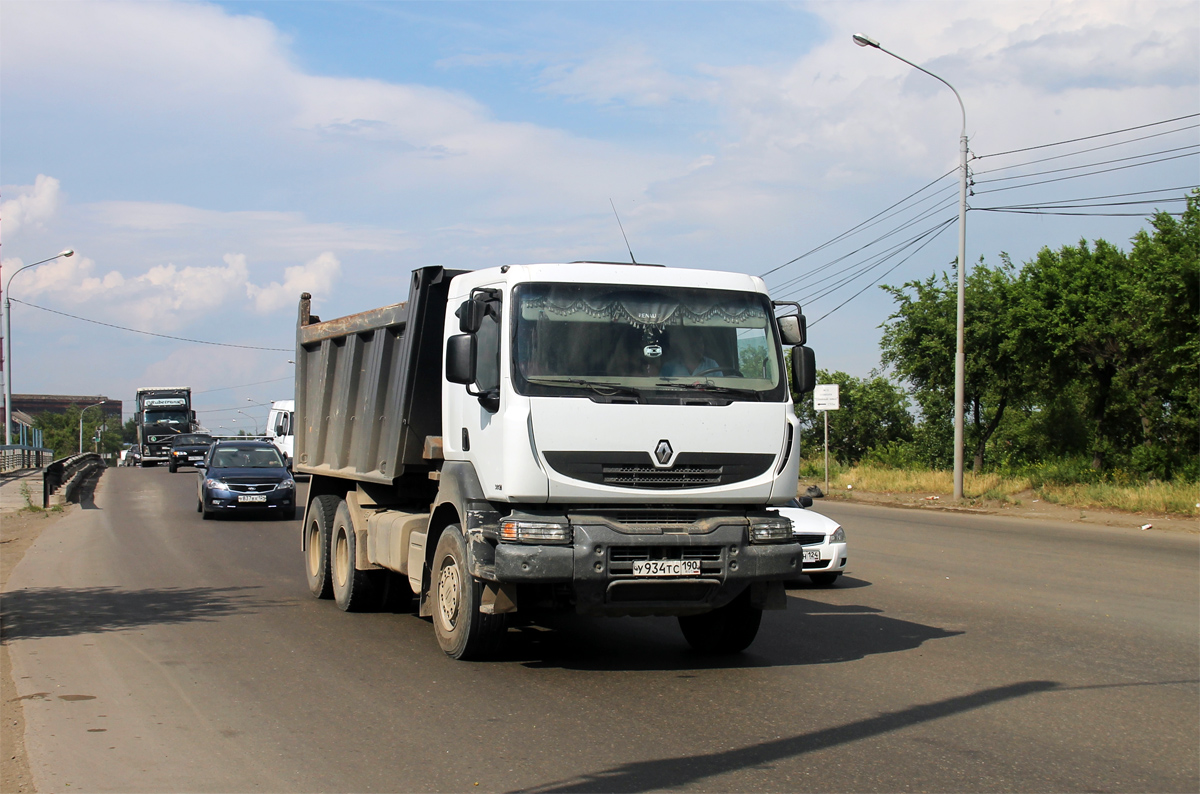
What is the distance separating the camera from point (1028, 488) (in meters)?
→ 27.4

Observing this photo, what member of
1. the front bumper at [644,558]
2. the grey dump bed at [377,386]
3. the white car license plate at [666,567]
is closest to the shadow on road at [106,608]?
the grey dump bed at [377,386]

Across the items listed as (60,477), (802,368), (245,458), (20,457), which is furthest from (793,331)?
(20,457)

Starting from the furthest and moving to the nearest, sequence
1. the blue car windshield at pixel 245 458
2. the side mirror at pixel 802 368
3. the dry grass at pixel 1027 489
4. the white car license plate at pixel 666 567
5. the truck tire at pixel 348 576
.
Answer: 1. the blue car windshield at pixel 245 458
2. the dry grass at pixel 1027 489
3. the truck tire at pixel 348 576
4. the side mirror at pixel 802 368
5. the white car license plate at pixel 666 567

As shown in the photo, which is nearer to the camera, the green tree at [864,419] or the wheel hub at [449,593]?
the wheel hub at [449,593]

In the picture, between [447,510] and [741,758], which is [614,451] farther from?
[741,758]

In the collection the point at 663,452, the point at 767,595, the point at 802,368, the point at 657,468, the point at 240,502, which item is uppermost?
the point at 802,368

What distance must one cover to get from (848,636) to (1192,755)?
11.4ft

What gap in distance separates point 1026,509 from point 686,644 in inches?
702

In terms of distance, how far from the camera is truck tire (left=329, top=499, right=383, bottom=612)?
9.94 metres

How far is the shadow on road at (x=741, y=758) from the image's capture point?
486 centimetres

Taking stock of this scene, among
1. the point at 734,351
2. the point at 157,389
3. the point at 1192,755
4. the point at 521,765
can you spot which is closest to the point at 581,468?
the point at 734,351

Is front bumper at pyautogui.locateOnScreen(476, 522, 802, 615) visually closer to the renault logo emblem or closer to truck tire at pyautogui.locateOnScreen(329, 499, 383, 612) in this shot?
the renault logo emblem

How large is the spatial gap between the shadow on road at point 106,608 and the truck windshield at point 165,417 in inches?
1955

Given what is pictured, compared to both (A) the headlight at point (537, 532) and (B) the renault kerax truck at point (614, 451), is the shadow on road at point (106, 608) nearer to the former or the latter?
(B) the renault kerax truck at point (614, 451)
